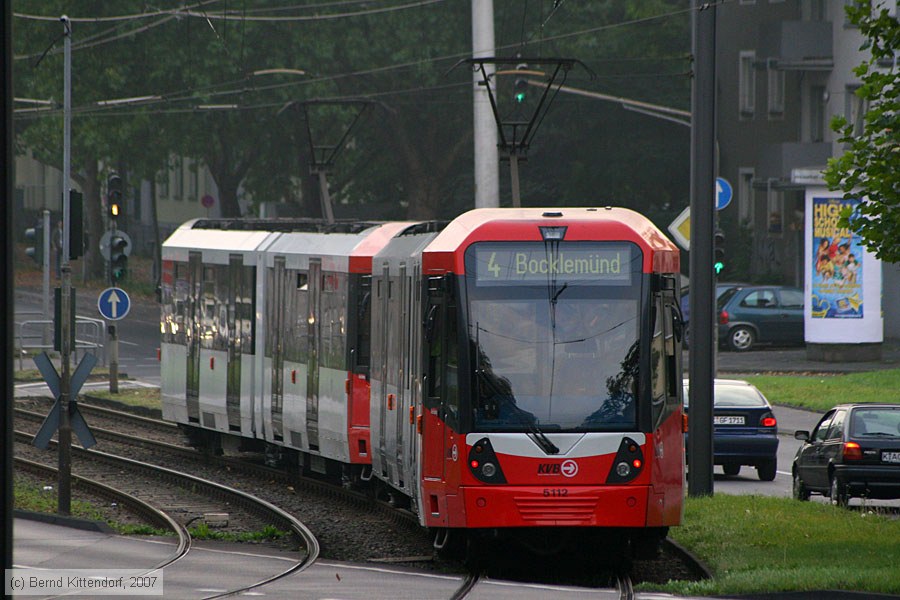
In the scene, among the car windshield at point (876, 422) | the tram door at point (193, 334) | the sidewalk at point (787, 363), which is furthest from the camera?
the sidewalk at point (787, 363)

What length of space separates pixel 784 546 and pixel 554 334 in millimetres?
2905

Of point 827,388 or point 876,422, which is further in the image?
point 827,388

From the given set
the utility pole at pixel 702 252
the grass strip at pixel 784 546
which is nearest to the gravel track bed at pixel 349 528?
the grass strip at pixel 784 546

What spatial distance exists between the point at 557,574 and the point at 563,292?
2.49 meters

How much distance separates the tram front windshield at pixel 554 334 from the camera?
1416cm

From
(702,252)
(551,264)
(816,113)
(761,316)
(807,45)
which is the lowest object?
(761,316)

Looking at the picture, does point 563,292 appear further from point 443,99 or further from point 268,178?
point 268,178

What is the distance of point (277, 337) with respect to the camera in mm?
23141

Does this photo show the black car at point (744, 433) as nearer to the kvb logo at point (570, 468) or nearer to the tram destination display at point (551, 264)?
the tram destination display at point (551, 264)

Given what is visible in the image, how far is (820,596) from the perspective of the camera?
1211 centimetres

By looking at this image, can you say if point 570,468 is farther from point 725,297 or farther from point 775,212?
point 775,212

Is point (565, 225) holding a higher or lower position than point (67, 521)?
higher

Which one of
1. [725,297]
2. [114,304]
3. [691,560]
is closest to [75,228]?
[691,560]

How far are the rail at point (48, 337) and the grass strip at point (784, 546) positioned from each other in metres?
24.6
